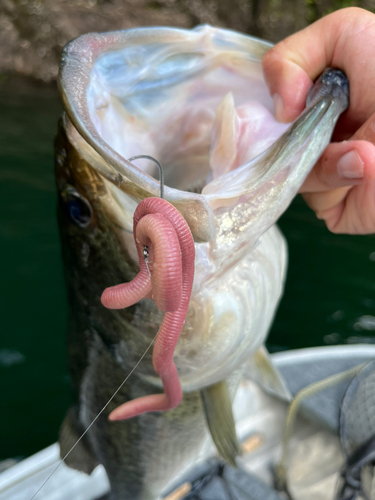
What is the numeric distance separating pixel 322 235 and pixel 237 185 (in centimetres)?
400

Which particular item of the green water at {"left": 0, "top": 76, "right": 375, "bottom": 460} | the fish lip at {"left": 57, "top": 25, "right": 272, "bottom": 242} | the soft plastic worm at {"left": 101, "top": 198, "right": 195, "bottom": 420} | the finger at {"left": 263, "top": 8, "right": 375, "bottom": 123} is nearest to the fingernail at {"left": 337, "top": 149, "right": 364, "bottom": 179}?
the finger at {"left": 263, "top": 8, "right": 375, "bottom": 123}

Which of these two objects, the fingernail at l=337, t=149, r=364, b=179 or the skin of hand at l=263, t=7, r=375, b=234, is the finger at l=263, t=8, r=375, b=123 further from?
the fingernail at l=337, t=149, r=364, b=179

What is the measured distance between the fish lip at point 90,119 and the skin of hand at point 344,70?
314 millimetres

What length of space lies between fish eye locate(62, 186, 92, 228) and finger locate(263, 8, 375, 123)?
48 centimetres

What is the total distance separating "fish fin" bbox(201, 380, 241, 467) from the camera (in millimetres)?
1069

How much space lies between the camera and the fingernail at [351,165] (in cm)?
87

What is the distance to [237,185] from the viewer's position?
30.6 inches

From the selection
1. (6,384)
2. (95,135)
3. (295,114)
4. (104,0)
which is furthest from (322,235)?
(104,0)

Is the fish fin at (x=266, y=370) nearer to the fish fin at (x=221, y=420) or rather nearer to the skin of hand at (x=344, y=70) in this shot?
the fish fin at (x=221, y=420)

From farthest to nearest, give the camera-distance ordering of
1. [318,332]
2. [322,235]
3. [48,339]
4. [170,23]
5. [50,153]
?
[170,23] → [50,153] → [322,235] → [318,332] → [48,339]

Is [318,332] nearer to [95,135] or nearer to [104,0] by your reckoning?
[95,135]

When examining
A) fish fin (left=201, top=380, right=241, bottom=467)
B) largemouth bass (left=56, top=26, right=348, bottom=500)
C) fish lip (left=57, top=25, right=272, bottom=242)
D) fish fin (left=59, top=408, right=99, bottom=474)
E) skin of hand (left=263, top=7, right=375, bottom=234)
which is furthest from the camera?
fish fin (left=59, top=408, right=99, bottom=474)

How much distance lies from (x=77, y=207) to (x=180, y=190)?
0.23m

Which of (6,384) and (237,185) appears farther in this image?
(6,384)
